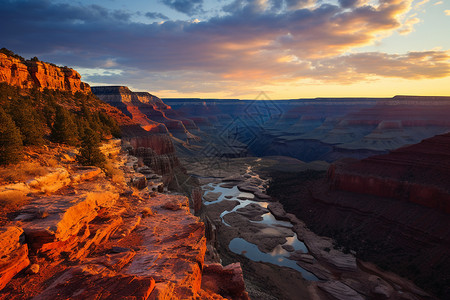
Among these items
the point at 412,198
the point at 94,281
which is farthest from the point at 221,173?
the point at 94,281

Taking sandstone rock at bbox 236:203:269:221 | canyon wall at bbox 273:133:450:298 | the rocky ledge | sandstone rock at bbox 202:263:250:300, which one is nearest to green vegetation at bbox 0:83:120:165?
the rocky ledge

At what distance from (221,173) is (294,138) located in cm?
6814

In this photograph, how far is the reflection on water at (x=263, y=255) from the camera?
2767 cm

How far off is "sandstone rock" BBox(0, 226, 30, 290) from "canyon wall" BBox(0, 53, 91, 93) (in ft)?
124

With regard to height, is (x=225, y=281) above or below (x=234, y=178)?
above

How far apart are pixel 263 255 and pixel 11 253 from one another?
2932cm

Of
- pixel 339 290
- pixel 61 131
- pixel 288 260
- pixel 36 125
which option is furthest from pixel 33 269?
pixel 288 260

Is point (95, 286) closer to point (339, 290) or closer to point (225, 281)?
point (225, 281)

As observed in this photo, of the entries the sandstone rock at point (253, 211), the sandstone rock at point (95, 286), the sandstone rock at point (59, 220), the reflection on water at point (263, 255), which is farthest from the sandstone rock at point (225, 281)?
the sandstone rock at point (253, 211)

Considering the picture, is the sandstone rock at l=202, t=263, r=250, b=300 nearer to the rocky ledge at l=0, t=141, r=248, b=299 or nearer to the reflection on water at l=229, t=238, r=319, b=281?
the rocky ledge at l=0, t=141, r=248, b=299

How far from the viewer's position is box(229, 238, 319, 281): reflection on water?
90.8 feet

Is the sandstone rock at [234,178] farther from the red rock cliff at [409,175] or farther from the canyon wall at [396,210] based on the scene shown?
the red rock cliff at [409,175]

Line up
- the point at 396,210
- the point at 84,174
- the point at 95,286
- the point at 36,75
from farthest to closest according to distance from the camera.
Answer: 1. the point at 36,75
2. the point at 396,210
3. the point at 84,174
4. the point at 95,286

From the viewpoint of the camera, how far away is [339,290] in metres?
23.3
